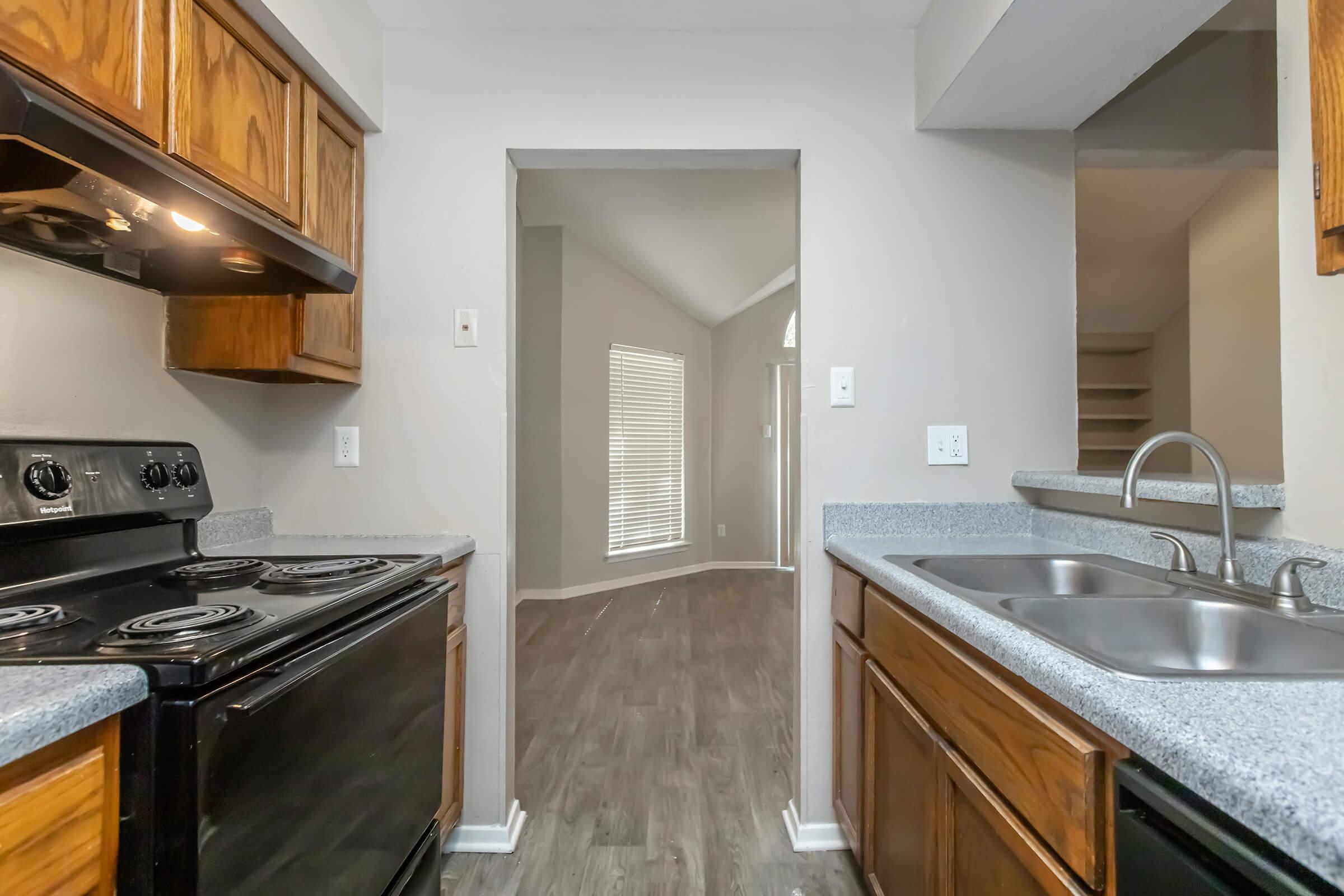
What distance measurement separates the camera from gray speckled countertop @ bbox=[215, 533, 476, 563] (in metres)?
1.61

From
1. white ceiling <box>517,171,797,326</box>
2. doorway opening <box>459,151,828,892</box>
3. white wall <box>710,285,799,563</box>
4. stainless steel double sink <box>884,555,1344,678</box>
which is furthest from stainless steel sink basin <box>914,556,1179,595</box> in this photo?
white wall <box>710,285,799,563</box>

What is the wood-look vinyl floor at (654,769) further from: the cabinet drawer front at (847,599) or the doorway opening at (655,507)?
the cabinet drawer front at (847,599)

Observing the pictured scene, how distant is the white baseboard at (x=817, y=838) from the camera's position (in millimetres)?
1785

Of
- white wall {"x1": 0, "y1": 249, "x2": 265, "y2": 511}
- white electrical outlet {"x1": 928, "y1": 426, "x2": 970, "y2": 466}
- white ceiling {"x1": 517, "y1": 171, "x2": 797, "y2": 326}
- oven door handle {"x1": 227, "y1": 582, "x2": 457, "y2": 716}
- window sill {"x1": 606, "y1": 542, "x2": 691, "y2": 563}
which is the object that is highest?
white ceiling {"x1": 517, "y1": 171, "x2": 797, "y2": 326}

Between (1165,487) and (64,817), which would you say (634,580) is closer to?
(1165,487)

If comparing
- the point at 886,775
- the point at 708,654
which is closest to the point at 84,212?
the point at 886,775

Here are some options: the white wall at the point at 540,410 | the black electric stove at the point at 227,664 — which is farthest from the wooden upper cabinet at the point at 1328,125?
the white wall at the point at 540,410

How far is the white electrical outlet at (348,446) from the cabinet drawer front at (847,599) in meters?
1.46

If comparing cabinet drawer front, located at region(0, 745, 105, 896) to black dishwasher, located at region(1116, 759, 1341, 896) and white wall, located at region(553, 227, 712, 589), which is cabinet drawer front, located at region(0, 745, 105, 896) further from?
white wall, located at region(553, 227, 712, 589)

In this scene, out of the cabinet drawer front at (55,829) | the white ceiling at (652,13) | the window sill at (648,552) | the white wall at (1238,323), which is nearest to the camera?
the cabinet drawer front at (55,829)

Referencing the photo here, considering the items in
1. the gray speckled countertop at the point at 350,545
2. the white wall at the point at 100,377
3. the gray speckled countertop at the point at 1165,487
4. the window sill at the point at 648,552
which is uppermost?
the white wall at the point at 100,377

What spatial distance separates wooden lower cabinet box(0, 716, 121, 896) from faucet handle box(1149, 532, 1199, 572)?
5.53ft

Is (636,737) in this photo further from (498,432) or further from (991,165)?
(991,165)

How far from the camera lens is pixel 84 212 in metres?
1.05
